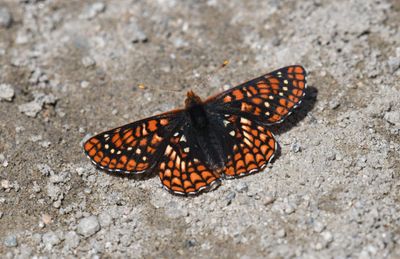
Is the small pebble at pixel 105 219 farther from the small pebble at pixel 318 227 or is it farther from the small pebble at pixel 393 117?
the small pebble at pixel 393 117

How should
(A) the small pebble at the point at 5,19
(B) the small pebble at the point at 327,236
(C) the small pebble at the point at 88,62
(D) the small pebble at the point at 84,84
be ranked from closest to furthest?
(B) the small pebble at the point at 327,236 < (D) the small pebble at the point at 84,84 < (C) the small pebble at the point at 88,62 < (A) the small pebble at the point at 5,19

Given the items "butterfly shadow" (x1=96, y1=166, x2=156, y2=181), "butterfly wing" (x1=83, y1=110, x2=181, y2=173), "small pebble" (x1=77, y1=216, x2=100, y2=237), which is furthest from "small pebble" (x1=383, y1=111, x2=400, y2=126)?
"small pebble" (x1=77, y1=216, x2=100, y2=237)

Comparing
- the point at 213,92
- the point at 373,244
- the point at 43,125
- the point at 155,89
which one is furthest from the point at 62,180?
the point at 373,244

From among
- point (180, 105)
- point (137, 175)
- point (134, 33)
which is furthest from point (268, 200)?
point (134, 33)

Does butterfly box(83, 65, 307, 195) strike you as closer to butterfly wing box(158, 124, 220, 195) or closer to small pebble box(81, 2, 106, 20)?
butterfly wing box(158, 124, 220, 195)

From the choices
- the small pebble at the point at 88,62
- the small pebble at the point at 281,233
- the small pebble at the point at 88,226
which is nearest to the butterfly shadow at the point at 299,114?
the small pebble at the point at 281,233

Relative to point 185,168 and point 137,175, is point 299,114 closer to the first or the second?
point 185,168
